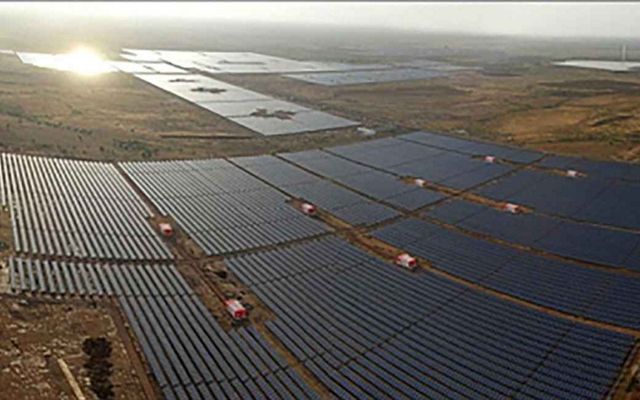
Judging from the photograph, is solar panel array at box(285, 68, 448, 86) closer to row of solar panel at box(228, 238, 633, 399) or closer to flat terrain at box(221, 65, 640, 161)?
flat terrain at box(221, 65, 640, 161)

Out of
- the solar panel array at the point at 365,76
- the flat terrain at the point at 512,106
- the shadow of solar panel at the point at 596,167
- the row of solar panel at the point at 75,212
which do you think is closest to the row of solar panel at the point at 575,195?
the shadow of solar panel at the point at 596,167

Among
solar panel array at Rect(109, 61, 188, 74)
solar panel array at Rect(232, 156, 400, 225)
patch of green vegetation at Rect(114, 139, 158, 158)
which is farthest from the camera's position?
solar panel array at Rect(109, 61, 188, 74)

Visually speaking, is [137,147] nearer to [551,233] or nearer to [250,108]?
[250,108]

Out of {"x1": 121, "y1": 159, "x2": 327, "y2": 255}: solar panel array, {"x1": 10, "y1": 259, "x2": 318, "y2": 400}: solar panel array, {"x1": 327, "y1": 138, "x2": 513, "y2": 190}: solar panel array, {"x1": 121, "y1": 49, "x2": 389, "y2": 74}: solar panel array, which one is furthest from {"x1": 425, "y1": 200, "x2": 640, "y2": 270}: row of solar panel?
{"x1": 121, "y1": 49, "x2": 389, "y2": 74}: solar panel array

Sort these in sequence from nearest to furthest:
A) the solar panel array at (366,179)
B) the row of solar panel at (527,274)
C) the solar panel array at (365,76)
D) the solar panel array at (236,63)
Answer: the row of solar panel at (527,274) < the solar panel array at (366,179) < the solar panel array at (365,76) < the solar panel array at (236,63)

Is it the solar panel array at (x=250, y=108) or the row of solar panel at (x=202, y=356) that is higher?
the solar panel array at (x=250, y=108)

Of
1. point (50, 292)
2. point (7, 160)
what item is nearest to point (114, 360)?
point (50, 292)

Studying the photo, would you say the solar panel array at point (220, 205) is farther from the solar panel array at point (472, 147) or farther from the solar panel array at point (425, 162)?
the solar panel array at point (472, 147)
